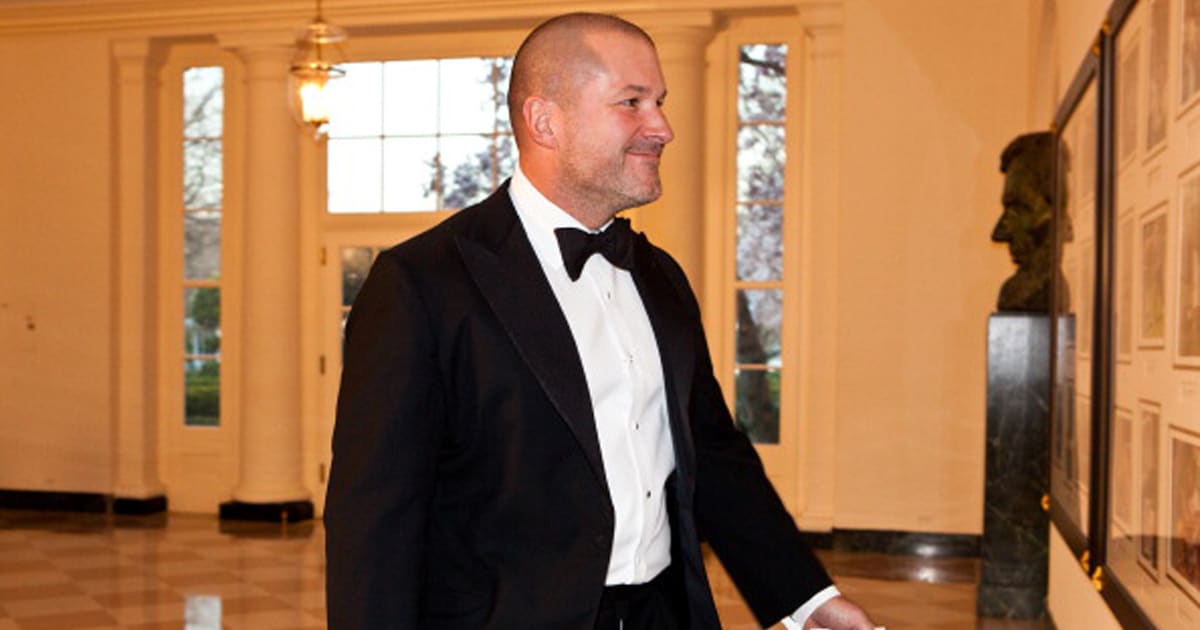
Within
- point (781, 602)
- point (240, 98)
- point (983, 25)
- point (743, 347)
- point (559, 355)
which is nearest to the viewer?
point (559, 355)

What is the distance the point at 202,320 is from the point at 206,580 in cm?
329

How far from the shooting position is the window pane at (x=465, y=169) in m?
10.7

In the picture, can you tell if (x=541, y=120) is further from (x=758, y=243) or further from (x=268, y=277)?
(x=268, y=277)

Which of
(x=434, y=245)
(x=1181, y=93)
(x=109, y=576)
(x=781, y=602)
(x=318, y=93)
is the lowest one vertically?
(x=109, y=576)

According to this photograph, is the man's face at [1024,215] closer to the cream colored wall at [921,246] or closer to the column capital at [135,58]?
the cream colored wall at [921,246]

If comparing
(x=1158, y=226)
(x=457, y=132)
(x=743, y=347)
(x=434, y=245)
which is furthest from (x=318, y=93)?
(x=434, y=245)

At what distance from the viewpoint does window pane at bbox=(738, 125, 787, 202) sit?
10094 mm

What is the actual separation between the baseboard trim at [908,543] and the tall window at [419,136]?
335 centimetres

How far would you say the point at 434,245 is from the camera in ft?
7.14

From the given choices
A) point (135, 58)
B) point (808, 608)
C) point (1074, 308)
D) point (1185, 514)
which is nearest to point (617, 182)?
point (808, 608)

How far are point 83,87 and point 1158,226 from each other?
9.19 metres

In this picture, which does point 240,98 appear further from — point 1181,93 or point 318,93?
point 1181,93

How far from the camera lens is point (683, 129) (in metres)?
9.73

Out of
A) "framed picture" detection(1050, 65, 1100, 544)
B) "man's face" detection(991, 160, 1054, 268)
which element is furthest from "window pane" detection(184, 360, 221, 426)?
"framed picture" detection(1050, 65, 1100, 544)
